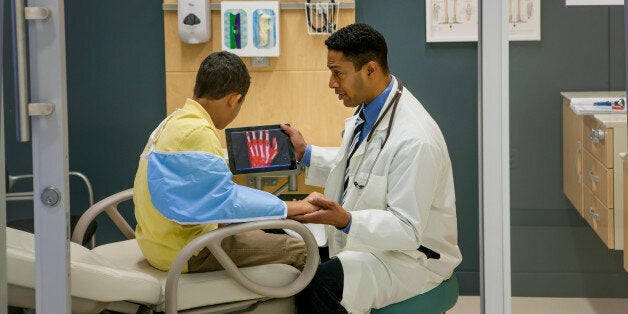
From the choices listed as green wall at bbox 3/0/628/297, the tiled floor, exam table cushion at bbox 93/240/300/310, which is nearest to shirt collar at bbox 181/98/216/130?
exam table cushion at bbox 93/240/300/310

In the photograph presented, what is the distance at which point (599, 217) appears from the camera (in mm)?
2445

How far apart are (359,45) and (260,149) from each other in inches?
28.4

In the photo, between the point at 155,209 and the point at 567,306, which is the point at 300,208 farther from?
the point at 567,306

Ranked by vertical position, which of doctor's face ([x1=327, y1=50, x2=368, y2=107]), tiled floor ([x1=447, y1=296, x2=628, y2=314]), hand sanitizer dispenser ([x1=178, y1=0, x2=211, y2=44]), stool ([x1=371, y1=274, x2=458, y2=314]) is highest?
hand sanitizer dispenser ([x1=178, y1=0, x2=211, y2=44])

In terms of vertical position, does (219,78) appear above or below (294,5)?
below

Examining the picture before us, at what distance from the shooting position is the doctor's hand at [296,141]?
140 inches

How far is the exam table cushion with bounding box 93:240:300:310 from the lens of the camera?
2834 millimetres

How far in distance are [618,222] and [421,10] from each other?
2.53 metres

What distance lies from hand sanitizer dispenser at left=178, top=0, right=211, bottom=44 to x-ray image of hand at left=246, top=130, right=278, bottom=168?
1.09 meters

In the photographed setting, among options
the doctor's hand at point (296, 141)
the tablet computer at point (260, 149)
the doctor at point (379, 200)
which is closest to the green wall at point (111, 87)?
the tablet computer at point (260, 149)

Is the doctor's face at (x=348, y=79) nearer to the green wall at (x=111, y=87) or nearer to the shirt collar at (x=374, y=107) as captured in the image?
the shirt collar at (x=374, y=107)

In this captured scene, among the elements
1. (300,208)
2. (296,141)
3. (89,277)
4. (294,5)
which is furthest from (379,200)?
(294,5)

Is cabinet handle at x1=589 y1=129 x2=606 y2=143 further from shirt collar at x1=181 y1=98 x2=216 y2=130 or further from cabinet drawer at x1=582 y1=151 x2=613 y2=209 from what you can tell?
shirt collar at x1=181 y1=98 x2=216 y2=130

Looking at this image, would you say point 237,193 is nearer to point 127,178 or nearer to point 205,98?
point 205,98
